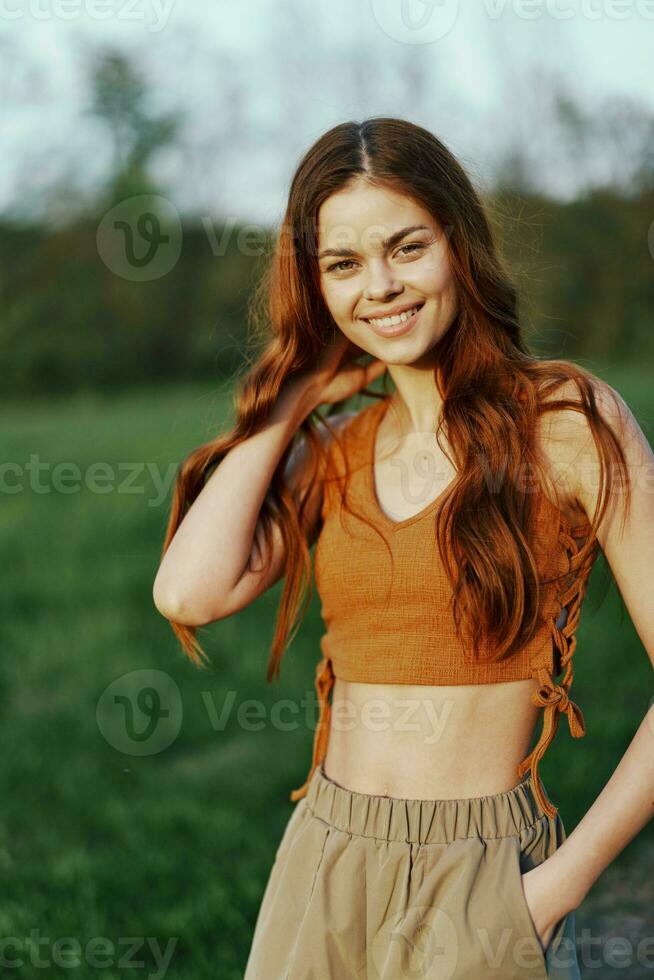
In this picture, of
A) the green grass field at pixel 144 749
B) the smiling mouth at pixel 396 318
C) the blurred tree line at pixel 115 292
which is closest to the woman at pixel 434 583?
the smiling mouth at pixel 396 318

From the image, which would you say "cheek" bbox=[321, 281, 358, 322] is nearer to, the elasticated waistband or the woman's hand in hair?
the woman's hand in hair

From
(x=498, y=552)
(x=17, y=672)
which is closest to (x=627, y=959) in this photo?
(x=498, y=552)

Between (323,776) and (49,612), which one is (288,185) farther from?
(49,612)

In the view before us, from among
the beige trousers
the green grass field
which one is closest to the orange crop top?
the beige trousers

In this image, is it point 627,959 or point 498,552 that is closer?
point 498,552

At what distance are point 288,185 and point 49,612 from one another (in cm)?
469

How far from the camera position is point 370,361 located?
2.31m

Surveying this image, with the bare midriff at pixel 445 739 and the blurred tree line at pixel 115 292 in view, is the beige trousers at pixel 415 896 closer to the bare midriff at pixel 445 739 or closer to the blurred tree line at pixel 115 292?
the bare midriff at pixel 445 739

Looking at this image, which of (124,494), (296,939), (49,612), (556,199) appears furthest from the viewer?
(556,199)

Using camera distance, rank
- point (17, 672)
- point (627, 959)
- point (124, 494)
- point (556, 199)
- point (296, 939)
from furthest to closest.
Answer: point (556, 199), point (124, 494), point (17, 672), point (627, 959), point (296, 939)

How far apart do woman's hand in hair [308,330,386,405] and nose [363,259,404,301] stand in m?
0.34

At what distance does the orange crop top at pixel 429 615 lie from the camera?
1879 mm

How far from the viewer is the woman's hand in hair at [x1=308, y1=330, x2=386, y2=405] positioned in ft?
7.49

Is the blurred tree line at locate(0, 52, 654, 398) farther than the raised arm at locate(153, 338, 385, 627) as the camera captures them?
Yes
